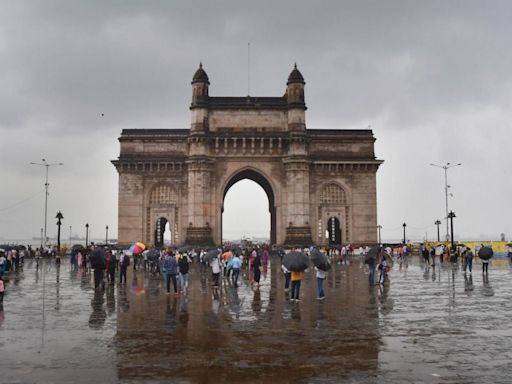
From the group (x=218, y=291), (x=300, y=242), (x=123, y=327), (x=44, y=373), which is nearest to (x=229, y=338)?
(x=123, y=327)

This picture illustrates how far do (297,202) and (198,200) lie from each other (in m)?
9.36

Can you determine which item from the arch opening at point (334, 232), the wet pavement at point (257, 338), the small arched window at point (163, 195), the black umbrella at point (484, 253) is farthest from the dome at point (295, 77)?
the wet pavement at point (257, 338)

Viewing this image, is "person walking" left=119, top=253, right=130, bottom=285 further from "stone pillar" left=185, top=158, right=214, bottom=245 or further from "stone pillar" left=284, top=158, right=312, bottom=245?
"stone pillar" left=284, top=158, right=312, bottom=245

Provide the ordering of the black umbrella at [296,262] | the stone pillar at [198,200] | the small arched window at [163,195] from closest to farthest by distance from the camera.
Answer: the black umbrella at [296,262] → the stone pillar at [198,200] → the small arched window at [163,195]

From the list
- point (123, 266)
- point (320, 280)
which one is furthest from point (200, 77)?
point (320, 280)

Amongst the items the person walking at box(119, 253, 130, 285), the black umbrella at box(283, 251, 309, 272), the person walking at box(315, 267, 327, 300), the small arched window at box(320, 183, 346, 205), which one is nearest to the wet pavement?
the person walking at box(315, 267, 327, 300)

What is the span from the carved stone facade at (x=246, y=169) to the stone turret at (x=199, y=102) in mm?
96

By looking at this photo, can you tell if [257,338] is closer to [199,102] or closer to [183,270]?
[183,270]

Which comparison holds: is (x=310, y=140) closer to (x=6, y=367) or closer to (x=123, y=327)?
(x=123, y=327)

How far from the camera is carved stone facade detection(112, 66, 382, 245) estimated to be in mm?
50625

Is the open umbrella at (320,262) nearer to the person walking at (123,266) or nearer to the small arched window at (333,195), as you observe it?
the person walking at (123,266)

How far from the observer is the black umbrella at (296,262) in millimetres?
16000

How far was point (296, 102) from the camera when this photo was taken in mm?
51438

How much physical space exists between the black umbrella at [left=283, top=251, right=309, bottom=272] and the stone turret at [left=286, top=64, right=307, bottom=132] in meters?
35.7
